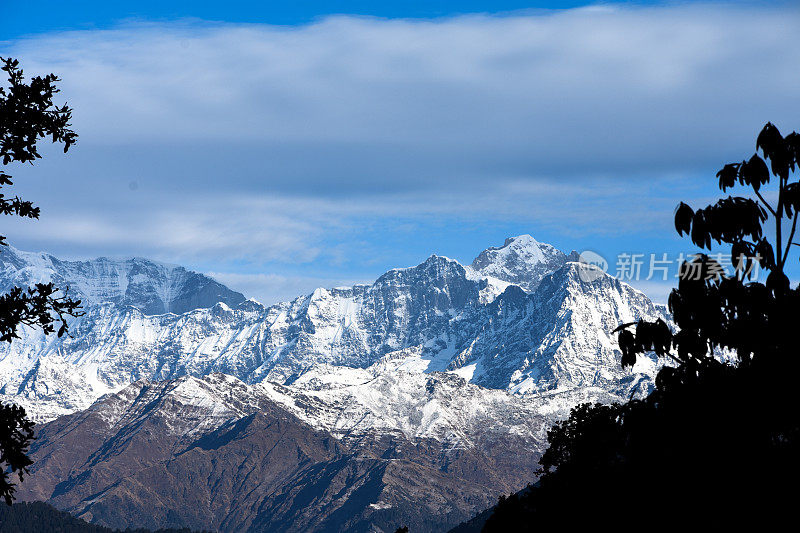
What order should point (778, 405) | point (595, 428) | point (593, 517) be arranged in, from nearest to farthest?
1. point (778, 405)
2. point (593, 517)
3. point (595, 428)

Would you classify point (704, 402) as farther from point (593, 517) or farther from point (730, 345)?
point (593, 517)

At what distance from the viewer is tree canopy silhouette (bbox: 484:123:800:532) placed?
101 ft

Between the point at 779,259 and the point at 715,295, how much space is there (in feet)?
8.26

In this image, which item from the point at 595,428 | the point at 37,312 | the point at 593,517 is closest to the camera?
the point at 37,312

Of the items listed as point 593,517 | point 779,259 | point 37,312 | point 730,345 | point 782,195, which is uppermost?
point 782,195

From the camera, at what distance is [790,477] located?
99.2ft

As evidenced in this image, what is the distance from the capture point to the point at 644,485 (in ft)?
106

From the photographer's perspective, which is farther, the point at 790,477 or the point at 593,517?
the point at 593,517

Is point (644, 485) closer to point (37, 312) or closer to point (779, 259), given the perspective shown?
point (779, 259)

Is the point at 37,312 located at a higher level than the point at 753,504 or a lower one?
higher

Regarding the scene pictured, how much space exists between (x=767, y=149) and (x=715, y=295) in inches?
193

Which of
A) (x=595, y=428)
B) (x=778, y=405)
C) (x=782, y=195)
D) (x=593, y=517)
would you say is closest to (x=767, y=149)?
(x=782, y=195)

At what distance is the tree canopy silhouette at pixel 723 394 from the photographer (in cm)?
3070

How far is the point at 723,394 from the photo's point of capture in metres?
32.0
